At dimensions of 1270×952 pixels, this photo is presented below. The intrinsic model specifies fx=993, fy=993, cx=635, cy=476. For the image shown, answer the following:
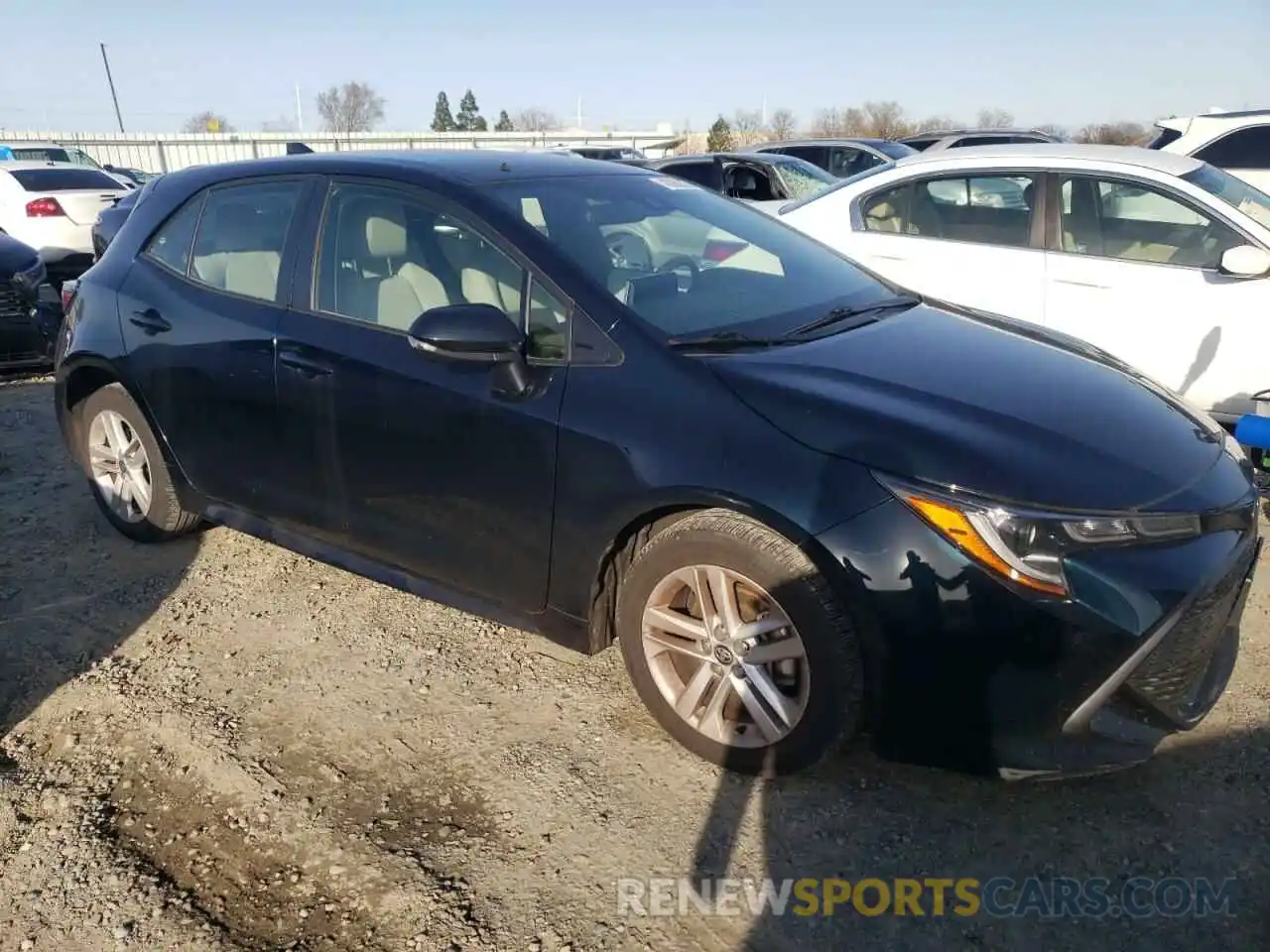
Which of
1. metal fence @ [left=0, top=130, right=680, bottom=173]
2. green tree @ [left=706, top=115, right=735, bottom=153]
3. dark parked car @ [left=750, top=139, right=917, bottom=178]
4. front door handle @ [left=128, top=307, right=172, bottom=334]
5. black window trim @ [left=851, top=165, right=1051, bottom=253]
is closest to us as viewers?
front door handle @ [left=128, top=307, right=172, bottom=334]

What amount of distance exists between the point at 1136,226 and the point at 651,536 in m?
3.83

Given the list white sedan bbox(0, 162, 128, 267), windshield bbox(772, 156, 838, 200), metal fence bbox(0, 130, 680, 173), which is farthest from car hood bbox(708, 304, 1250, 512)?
metal fence bbox(0, 130, 680, 173)

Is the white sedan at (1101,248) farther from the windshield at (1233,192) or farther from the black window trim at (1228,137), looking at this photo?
the black window trim at (1228,137)

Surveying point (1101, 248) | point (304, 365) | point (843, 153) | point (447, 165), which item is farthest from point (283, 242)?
point (843, 153)

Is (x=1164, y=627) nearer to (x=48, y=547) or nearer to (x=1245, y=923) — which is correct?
(x=1245, y=923)

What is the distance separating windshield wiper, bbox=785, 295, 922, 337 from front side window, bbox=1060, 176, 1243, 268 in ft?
7.43

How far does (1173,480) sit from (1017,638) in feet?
2.13

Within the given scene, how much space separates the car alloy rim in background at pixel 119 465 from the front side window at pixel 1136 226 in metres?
4.70

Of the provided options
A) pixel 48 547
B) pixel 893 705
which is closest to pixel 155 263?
pixel 48 547

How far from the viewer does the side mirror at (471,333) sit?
2.79 m

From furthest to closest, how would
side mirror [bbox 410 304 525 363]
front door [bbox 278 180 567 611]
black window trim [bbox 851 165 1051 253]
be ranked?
black window trim [bbox 851 165 1051 253], front door [bbox 278 180 567 611], side mirror [bbox 410 304 525 363]

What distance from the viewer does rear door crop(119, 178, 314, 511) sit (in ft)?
11.6

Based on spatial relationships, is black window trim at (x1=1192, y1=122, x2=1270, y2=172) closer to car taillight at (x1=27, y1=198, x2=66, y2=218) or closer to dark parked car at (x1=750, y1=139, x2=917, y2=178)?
dark parked car at (x1=750, y1=139, x2=917, y2=178)

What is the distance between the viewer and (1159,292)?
498cm
